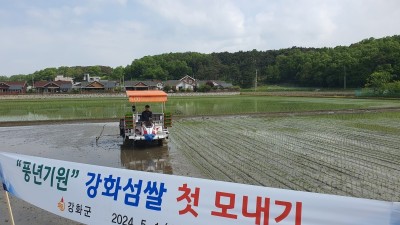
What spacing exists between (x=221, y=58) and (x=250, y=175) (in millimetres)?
146792

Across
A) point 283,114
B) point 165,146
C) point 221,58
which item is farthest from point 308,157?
point 221,58

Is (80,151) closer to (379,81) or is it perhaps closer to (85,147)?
(85,147)

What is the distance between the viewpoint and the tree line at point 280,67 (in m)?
72.5

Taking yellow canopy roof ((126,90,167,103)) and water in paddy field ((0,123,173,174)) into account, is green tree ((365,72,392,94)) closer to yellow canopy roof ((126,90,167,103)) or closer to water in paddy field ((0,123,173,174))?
water in paddy field ((0,123,173,174))

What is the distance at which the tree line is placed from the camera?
72500mm

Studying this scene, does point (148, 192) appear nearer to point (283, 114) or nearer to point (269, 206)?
point (269, 206)

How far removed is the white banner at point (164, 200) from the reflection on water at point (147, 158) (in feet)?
17.4

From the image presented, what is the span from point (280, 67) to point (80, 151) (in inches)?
4221

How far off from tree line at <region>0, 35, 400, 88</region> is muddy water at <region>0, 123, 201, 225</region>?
194 feet

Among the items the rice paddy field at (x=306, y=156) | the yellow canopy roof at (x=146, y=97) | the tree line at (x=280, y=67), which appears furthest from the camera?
the tree line at (x=280, y=67)

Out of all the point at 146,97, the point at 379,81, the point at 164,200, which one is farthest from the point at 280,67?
the point at 164,200

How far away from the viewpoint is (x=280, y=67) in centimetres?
11425

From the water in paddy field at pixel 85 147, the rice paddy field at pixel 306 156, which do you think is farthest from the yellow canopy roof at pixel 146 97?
the rice paddy field at pixel 306 156

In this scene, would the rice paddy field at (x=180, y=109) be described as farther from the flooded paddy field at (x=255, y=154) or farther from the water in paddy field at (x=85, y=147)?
the flooded paddy field at (x=255, y=154)
